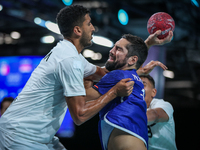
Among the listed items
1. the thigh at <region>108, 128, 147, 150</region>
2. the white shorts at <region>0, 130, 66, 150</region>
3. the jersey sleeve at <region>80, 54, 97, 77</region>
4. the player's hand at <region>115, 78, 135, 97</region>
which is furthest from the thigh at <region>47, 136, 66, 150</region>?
the jersey sleeve at <region>80, 54, 97, 77</region>

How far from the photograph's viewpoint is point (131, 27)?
9977 mm

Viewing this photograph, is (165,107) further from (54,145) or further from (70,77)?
(70,77)

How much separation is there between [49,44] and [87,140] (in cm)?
470

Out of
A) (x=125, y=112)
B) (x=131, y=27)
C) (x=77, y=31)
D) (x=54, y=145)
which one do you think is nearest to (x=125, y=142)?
(x=125, y=112)

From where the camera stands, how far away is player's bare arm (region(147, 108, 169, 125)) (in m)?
3.23

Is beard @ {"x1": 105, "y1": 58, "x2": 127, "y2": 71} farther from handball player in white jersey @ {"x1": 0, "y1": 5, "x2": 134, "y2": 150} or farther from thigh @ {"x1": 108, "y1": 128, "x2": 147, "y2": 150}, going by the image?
thigh @ {"x1": 108, "y1": 128, "x2": 147, "y2": 150}

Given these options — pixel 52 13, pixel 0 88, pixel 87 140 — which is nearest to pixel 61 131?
pixel 87 140

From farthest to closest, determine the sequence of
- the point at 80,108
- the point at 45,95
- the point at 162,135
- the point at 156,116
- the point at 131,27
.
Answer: the point at 131,27 < the point at 162,135 < the point at 156,116 < the point at 45,95 < the point at 80,108

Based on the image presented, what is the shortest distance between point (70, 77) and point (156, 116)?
1.61m

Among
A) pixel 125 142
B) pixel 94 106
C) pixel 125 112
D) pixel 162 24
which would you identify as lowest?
pixel 125 142

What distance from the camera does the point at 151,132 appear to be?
3.54 m

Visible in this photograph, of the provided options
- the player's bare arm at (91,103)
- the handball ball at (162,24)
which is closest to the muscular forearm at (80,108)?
the player's bare arm at (91,103)

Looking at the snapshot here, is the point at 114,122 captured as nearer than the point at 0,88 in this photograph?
Yes

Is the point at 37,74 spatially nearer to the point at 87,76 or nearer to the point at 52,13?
the point at 87,76
